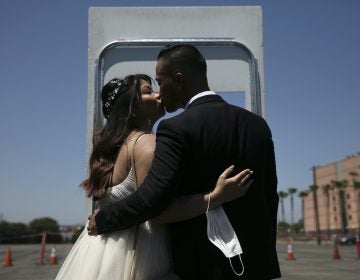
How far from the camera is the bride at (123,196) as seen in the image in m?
1.73

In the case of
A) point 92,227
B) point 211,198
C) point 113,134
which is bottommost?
point 92,227

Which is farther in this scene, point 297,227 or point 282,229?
point 297,227

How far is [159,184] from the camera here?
1675 millimetres

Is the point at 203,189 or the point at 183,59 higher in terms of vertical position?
the point at 183,59

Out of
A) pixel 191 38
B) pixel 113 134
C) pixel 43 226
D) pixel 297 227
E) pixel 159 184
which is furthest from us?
pixel 297 227

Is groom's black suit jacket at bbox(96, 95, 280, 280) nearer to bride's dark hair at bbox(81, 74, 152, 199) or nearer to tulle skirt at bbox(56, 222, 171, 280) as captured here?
tulle skirt at bbox(56, 222, 171, 280)

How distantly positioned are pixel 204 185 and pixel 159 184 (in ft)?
0.60

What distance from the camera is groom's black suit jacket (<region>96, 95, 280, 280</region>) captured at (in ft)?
5.58

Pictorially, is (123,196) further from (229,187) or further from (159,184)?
(229,187)

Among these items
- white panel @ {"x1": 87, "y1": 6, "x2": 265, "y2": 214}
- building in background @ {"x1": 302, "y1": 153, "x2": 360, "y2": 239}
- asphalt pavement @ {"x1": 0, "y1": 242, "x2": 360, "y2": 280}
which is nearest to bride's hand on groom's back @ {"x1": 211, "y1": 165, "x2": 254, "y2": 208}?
white panel @ {"x1": 87, "y1": 6, "x2": 265, "y2": 214}

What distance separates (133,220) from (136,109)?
61 centimetres

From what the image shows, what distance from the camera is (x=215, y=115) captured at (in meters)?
1.80

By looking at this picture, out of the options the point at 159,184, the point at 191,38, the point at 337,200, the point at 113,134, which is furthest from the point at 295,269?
the point at 337,200

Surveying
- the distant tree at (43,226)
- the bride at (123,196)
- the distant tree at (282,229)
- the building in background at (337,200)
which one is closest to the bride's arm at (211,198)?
the bride at (123,196)
